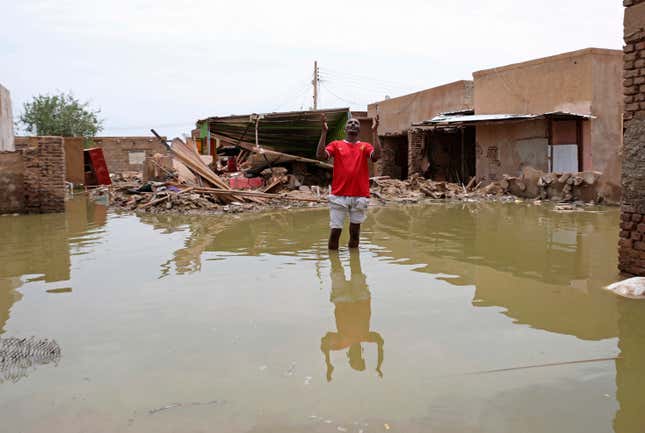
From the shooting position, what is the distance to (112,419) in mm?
2648

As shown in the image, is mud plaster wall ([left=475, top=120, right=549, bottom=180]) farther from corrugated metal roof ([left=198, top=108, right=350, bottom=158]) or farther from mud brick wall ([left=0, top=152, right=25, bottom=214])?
mud brick wall ([left=0, top=152, right=25, bottom=214])

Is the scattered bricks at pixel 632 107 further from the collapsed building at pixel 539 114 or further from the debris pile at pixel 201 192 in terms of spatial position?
the collapsed building at pixel 539 114

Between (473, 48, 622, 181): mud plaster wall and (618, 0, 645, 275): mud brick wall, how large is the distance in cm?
1103

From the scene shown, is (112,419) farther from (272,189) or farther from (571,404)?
(272,189)

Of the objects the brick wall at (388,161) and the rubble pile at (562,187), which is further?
the brick wall at (388,161)

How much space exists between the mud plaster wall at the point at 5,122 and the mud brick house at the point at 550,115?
38.9ft

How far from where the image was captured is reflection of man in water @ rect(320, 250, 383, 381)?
346cm

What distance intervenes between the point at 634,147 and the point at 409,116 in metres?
17.6

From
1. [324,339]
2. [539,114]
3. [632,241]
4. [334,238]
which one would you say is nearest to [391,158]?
[539,114]

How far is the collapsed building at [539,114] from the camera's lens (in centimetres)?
1565

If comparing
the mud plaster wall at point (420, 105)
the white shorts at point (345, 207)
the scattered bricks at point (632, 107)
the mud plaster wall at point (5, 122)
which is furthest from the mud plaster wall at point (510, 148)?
the mud plaster wall at point (5, 122)

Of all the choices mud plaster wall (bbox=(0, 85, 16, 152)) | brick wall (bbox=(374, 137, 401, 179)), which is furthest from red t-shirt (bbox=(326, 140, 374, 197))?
brick wall (bbox=(374, 137, 401, 179))

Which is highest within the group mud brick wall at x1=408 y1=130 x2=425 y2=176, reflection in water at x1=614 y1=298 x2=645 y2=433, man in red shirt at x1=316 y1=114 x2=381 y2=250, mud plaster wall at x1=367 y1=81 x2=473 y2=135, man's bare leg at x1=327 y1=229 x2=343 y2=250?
mud plaster wall at x1=367 y1=81 x2=473 y2=135

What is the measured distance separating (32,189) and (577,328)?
456 inches
